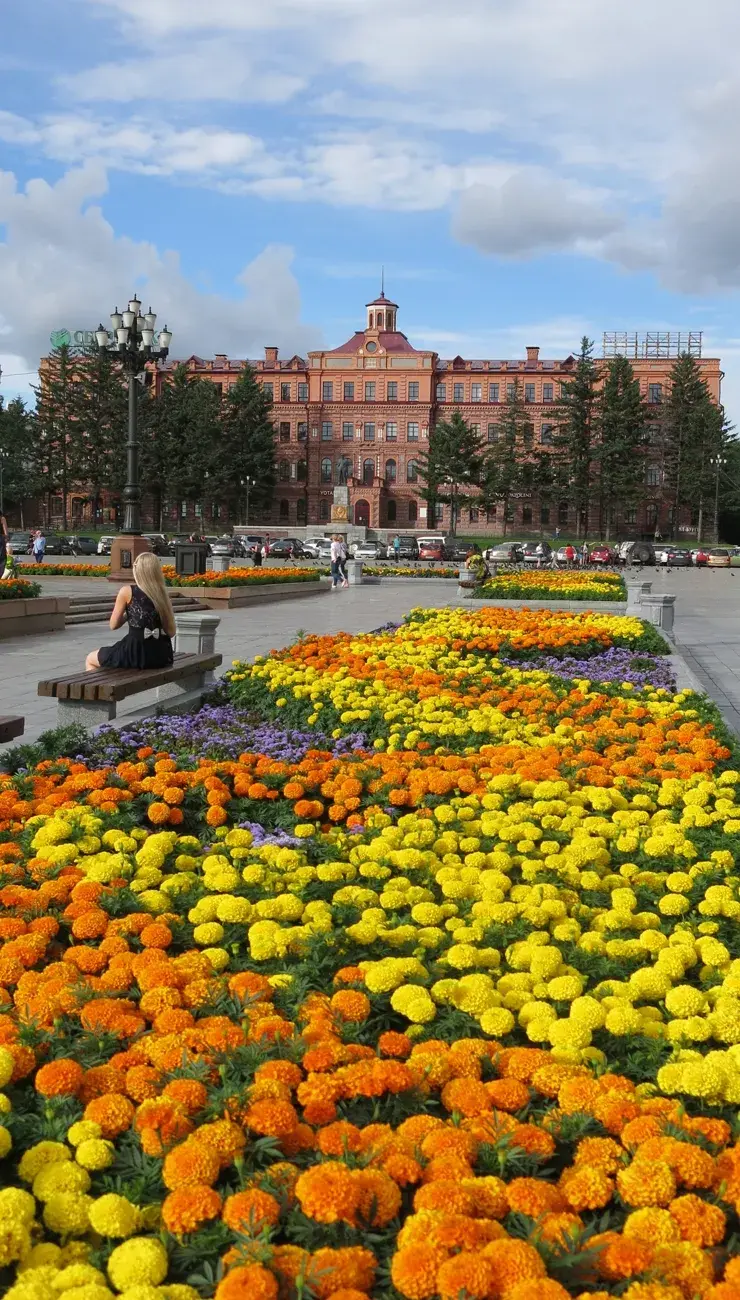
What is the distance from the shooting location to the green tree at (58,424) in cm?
6638

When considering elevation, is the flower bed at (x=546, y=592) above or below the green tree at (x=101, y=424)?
below

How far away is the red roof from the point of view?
81.4 metres

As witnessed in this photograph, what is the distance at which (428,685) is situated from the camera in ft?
26.1

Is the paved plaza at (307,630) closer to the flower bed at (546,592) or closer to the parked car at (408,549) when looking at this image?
the flower bed at (546,592)

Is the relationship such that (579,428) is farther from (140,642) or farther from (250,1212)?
(250,1212)

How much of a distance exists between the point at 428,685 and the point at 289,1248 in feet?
19.9

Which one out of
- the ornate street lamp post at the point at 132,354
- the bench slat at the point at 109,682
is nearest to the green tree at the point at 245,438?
the ornate street lamp post at the point at 132,354

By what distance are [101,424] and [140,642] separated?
62041mm

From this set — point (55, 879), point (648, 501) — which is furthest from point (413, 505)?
point (55, 879)

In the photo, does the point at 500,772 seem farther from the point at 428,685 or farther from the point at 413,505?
the point at 413,505

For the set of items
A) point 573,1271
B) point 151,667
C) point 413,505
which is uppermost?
point 413,505

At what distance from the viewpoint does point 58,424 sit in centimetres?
6869

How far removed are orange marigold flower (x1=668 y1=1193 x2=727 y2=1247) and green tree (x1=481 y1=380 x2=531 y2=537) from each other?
2642 inches

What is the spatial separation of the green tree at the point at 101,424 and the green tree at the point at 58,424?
430 millimetres
